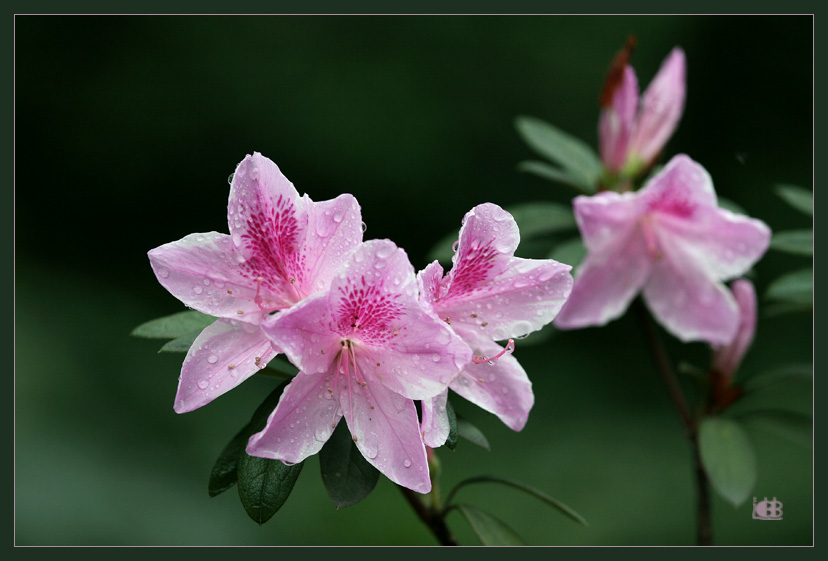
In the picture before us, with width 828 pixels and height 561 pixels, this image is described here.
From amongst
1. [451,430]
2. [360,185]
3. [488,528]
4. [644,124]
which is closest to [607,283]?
[644,124]

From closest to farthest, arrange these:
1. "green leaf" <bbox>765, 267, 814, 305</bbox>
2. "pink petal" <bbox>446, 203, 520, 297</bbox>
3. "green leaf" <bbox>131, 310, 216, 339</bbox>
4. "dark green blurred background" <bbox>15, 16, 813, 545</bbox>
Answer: "pink petal" <bbox>446, 203, 520, 297</bbox>, "green leaf" <bbox>131, 310, 216, 339</bbox>, "green leaf" <bbox>765, 267, 814, 305</bbox>, "dark green blurred background" <bbox>15, 16, 813, 545</bbox>

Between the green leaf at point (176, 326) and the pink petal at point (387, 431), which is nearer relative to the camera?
the pink petal at point (387, 431)

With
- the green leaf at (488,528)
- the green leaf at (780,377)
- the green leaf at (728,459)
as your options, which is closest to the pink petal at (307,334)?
the green leaf at (488,528)

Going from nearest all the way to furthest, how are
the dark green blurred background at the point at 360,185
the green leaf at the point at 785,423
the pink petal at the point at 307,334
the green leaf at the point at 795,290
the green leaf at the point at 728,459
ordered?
the pink petal at the point at 307,334 → the green leaf at the point at 728,459 → the green leaf at the point at 795,290 → the green leaf at the point at 785,423 → the dark green blurred background at the point at 360,185

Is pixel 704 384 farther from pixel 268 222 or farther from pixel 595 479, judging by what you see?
pixel 595 479

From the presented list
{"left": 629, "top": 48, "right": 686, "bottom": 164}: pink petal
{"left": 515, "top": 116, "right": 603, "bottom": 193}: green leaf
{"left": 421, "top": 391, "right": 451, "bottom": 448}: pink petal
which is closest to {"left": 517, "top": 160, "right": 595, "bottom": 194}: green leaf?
{"left": 515, "top": 116, "right": 603, "bottom": 193}: green leaf

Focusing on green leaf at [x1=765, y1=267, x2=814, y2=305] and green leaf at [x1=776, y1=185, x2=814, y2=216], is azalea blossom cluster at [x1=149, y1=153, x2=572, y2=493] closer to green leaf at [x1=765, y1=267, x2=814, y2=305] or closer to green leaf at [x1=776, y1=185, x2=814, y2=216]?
green leaf at [x1=765, y1=267, x2=814, y2=305]

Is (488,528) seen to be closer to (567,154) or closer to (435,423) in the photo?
(435,423)

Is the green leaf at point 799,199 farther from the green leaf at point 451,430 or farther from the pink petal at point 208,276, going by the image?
the pink petal at point 208,276
